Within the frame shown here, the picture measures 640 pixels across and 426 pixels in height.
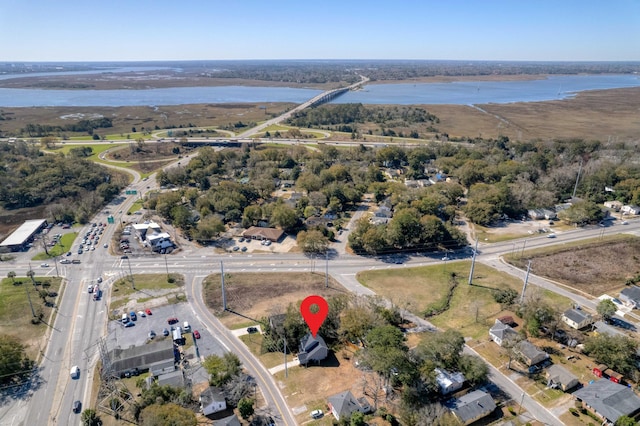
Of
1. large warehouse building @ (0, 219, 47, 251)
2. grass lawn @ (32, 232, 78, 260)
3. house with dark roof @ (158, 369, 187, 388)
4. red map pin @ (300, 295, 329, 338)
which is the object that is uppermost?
red map pin @ (300, 295, 329, 338)

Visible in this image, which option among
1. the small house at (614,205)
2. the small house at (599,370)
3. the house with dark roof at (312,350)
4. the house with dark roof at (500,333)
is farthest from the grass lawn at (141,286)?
the small house at (614,205)

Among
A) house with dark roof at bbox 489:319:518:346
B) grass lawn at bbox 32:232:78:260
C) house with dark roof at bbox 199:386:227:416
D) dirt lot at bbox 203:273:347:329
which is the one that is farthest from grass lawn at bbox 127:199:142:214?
house with dark roof at bbox 489:319:518:346

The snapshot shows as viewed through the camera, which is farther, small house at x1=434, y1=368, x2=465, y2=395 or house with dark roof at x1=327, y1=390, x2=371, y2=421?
small house at x1=434, y1=368, x2=465, y2=395

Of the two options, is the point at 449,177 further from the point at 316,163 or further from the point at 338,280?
the point at 338,280

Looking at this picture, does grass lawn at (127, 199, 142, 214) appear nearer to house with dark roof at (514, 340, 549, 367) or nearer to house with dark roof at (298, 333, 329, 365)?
house with dark roof at (298, 333, 329, 365)

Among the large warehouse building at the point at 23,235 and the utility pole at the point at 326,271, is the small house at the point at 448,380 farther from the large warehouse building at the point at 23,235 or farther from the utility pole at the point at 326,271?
the large warehouse building at the point at 23,235

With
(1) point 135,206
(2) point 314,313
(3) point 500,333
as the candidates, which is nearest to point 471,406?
(3) point 500,333
